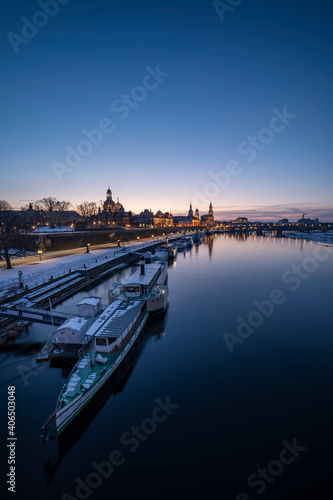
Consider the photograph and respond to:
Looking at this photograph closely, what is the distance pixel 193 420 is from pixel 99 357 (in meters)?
7.63

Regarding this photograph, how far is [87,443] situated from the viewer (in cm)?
1342

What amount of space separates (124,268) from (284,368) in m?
42.9

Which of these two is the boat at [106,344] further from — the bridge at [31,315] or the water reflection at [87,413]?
the bridge at [31,315]

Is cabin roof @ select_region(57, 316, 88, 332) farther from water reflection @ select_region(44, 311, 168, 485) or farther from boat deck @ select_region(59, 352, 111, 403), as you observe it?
water reflection @ select_region(44, 311, 168, 485)

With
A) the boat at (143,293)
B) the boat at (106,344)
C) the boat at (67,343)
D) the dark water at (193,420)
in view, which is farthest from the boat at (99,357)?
the boat at (143,293)

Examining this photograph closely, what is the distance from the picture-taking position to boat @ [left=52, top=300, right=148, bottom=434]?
14023mm

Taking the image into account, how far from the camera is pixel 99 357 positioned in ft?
59.6

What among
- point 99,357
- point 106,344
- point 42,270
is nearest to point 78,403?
point 99,357

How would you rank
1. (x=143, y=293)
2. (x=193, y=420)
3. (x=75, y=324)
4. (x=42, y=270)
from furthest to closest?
(x=42, y=270) → (x=143, y=293) → (x=75, y=324) → (x=193, y=420)

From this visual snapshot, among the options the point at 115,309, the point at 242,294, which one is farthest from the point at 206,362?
the point at 242,294

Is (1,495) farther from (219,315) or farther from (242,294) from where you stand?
(242,294)

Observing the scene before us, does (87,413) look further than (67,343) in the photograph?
No

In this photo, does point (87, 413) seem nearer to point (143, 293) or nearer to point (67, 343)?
point (67, 343)

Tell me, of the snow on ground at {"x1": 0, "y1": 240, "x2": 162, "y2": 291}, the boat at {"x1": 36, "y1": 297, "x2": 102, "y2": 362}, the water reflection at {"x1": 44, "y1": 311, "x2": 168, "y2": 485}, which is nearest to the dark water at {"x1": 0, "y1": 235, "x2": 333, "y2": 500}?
the water reflection at {"x1": 44, "y1": 311, "x2": 168, "y2": 485}
